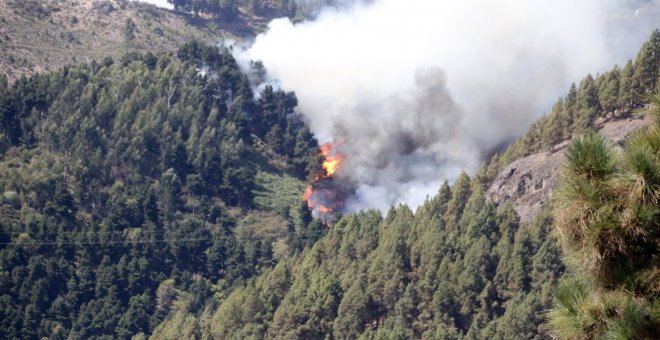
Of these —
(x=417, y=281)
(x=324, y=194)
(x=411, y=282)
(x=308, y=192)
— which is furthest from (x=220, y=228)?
(x=411, y=282)

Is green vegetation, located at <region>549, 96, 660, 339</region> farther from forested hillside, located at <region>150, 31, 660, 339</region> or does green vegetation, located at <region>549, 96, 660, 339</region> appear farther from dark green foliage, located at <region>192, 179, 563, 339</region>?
dark green foliage, located at <region>192, 179, 563, 339</region>

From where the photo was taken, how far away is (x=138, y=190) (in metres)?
101

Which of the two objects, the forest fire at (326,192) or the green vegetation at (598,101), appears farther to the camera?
the forest fire at (326,192)

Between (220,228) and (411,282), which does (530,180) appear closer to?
(411,282)

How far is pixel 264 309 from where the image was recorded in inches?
3189

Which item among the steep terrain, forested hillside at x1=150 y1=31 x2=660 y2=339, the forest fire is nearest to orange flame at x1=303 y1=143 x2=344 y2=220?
the forest fire

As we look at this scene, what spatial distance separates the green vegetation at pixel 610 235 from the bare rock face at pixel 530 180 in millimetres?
62543

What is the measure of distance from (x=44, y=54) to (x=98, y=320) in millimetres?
44973

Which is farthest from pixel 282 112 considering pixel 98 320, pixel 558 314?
pixel 558 314

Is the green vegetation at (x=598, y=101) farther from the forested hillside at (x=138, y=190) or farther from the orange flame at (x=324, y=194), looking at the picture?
the orange flame at (x=324, y=194)

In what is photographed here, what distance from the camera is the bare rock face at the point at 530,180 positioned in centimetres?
8031

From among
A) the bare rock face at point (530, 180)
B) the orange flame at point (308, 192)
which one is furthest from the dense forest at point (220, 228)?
the orange flame at point (308, 192)

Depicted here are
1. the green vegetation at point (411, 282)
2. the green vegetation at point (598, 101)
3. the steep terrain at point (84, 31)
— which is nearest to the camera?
the green vegetation at point (411, 282)

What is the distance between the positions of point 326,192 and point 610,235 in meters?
95.9
